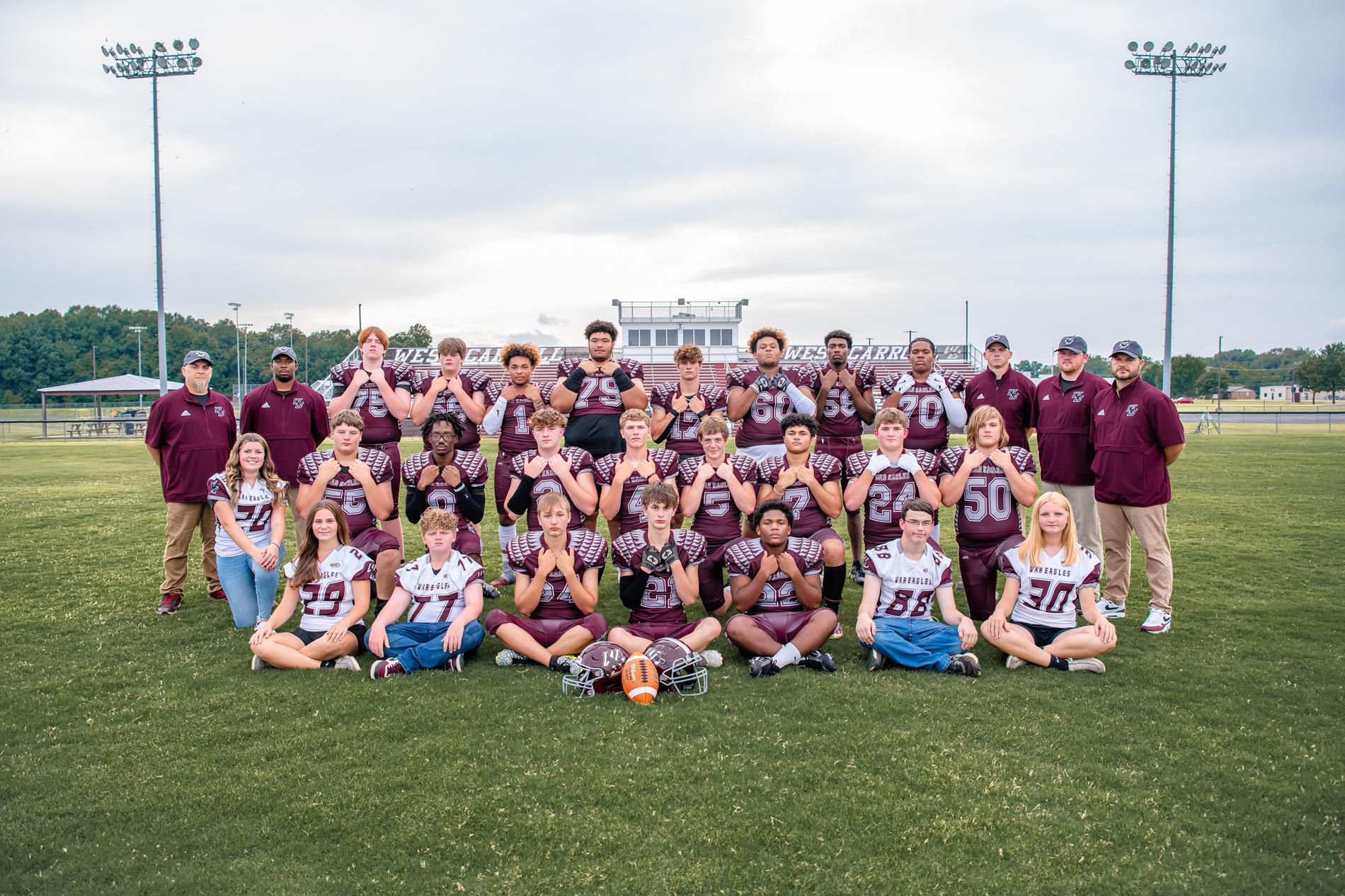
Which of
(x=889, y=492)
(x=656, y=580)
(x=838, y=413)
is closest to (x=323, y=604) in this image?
(x=656, y=580)

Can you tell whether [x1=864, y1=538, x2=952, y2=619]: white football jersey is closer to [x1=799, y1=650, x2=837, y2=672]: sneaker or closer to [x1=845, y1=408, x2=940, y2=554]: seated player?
[x1=799, y1=650, x2=837, y2=672]: sneaker

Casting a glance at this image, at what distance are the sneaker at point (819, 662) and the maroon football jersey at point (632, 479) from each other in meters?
1.55

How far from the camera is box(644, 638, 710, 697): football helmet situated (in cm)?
483

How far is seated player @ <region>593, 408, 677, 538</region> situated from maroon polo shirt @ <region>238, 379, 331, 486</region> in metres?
2.61

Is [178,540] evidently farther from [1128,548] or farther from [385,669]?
[1128,548]

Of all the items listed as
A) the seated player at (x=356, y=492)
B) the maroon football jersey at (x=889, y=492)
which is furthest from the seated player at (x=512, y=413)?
the maroon football jersey at (x=889, y=492)

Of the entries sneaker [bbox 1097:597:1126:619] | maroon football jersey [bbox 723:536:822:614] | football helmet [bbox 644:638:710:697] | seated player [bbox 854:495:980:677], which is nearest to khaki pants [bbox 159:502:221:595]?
football helmet [bbox 644:638:710:697]

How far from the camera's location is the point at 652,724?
14.3 feet

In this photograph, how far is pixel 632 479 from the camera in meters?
6.27

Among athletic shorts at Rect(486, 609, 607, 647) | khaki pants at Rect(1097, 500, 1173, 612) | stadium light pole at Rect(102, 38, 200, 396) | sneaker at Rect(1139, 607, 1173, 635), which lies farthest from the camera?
stadium light pole at Rect(102, 38, 200, 396)

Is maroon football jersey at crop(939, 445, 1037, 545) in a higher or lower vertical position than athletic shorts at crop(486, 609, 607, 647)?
higher

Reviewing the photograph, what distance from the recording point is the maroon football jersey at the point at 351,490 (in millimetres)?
6301

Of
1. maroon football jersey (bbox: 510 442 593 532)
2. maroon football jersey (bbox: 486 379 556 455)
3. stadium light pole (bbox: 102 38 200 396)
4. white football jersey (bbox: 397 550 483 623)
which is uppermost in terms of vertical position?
stadium light pole (bbox: 102 38 200 396)

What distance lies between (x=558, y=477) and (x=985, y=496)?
10.2 ft
